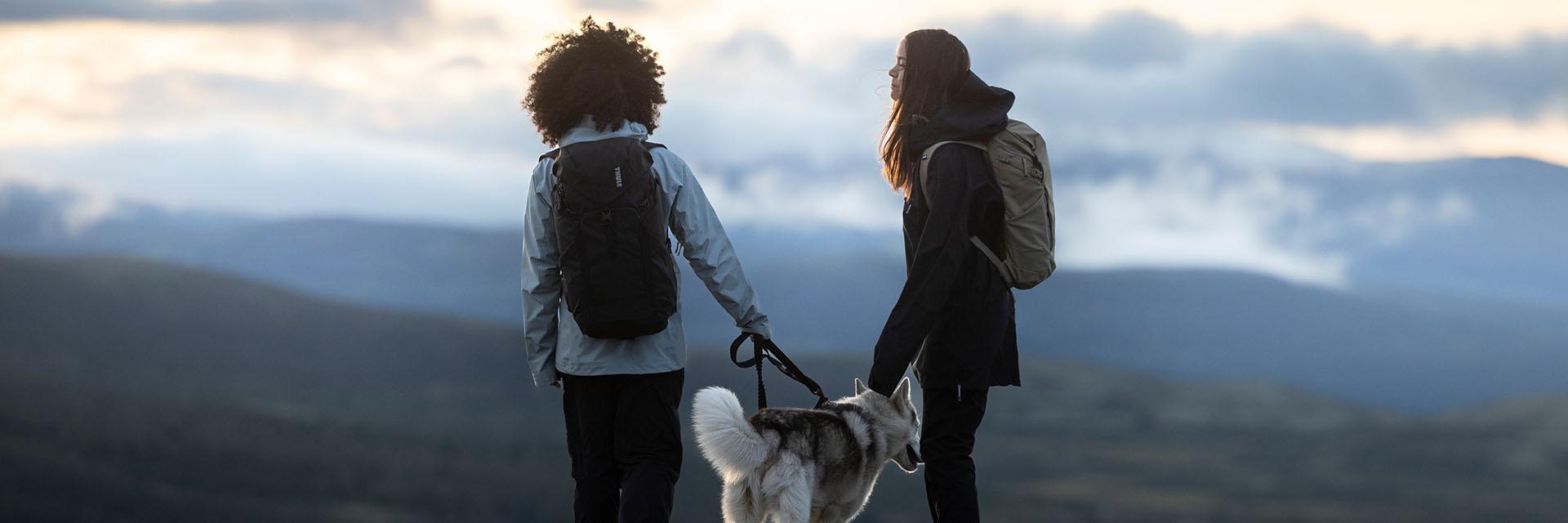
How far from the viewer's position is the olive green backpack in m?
5.01

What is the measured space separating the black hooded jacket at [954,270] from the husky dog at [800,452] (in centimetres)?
48

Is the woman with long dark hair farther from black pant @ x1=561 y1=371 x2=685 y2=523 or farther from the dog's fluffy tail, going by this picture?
black pant @ x1=561 y1=371 x2=685 y2=523

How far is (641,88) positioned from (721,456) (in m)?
1.62

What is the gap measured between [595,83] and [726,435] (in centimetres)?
154

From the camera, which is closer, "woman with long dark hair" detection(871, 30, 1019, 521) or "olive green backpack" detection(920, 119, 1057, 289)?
"woman with long dark hair" detection(871, 30, 1019, 521)

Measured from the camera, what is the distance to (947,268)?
4844 millimetres

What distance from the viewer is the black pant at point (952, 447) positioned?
508 cm

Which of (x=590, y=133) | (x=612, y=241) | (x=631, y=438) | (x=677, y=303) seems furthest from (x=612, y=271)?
(x=631, y=438)

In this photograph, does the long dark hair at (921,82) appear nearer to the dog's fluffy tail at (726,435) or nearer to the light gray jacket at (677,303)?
the light gray jacket at (677,303)

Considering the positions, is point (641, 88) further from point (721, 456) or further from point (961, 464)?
point (961, 464)

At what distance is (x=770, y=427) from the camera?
17.1 ft

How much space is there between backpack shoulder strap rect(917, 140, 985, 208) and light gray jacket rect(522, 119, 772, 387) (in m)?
0.86

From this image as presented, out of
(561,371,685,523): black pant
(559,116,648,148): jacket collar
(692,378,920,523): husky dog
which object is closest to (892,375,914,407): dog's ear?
(692,378,920,523): husky dog

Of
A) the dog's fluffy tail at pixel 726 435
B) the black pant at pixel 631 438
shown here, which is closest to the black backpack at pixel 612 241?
the black pant at pixel 631 438
